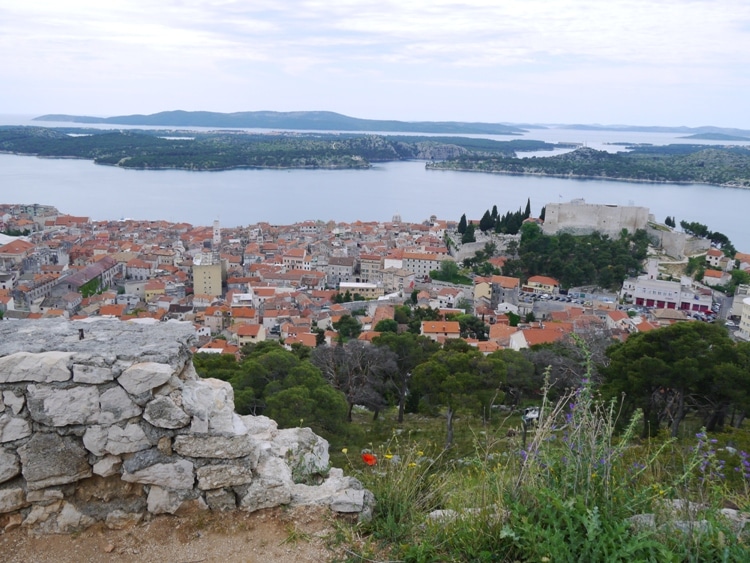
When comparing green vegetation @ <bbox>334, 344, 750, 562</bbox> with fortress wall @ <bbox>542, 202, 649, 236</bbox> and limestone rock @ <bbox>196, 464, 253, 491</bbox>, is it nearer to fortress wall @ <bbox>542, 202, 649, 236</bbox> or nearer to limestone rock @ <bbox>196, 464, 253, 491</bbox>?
limestone rock @ <bbox>196, 464, 253, 491</bbox>

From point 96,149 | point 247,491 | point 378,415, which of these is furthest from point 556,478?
point 96,149

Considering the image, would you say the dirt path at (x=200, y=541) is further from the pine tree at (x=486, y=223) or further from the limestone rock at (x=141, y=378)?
the pine tree at (x=486, y=223)

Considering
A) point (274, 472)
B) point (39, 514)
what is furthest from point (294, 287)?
point (39, 514)

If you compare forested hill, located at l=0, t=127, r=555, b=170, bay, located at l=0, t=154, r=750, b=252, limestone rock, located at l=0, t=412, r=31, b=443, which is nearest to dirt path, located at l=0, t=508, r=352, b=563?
limestone rock, located at l=0, t=412, r=31, b=443

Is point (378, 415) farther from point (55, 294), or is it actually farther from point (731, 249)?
point (731, 249)

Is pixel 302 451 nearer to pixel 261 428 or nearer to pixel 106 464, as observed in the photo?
pixel 261 428

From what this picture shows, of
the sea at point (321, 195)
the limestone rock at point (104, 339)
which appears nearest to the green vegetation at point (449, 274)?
the sea at point (321, 195)
